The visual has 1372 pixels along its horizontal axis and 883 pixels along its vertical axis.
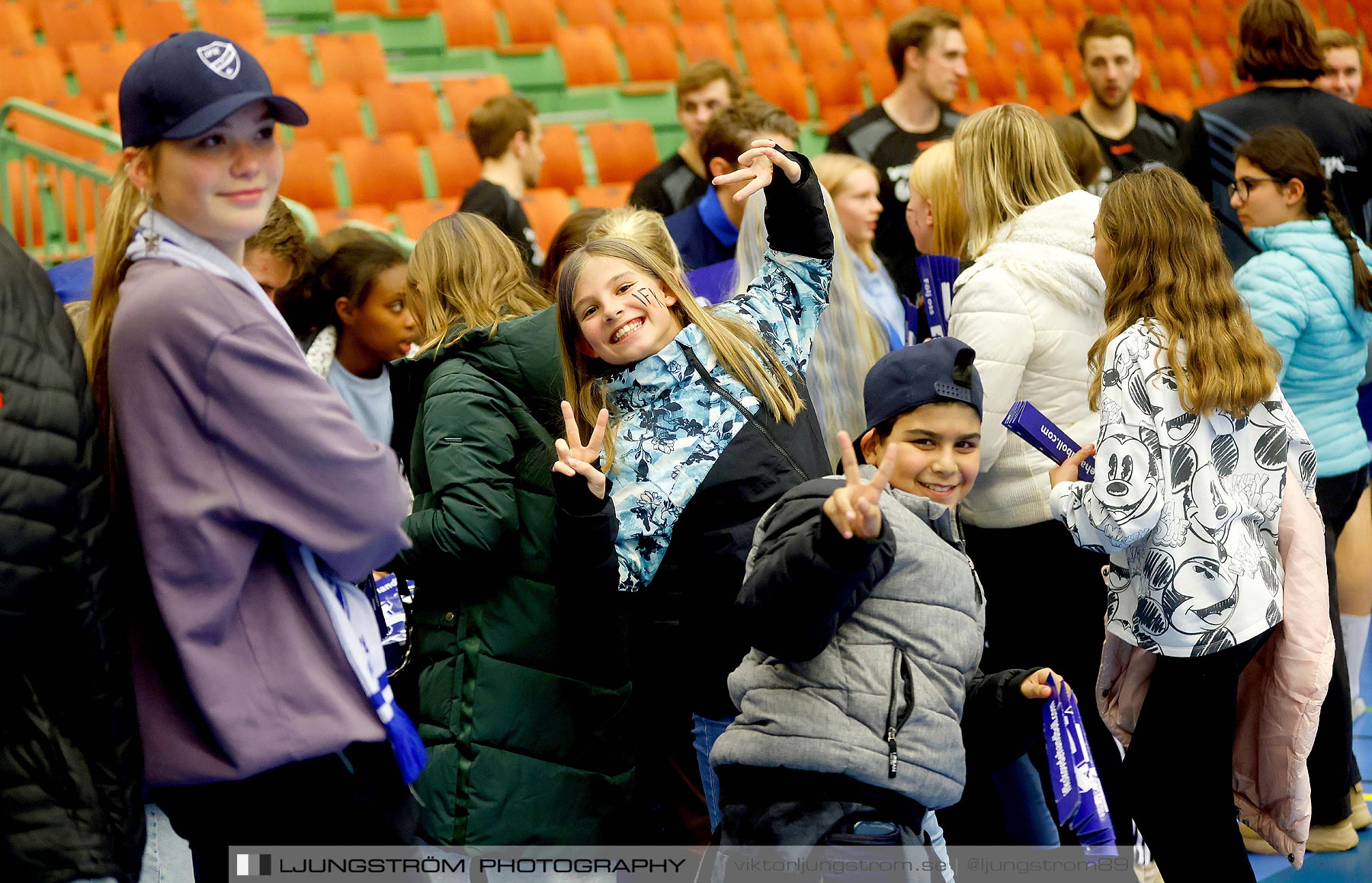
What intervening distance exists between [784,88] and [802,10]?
87 cm

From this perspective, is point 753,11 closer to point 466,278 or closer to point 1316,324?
point 1316,324

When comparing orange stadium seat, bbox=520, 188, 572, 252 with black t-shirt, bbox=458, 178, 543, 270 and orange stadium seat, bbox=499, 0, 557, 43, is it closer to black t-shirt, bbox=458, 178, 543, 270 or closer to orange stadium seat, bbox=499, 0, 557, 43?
orange stadium seat, bbox=499, 0, 557, 43

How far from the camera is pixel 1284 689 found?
253 centimetres

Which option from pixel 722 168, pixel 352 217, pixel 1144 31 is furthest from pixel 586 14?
pixel 722 168

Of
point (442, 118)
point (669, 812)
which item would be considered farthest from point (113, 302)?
point (442, 118)

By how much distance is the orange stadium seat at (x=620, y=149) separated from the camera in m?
7.50

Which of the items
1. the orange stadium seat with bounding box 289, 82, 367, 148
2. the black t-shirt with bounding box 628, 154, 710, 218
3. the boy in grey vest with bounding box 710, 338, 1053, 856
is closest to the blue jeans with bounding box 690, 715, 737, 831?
the boy in grey vest with bounding box 710, 338, 1053, 856

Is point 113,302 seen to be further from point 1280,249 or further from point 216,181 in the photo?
point 1280,249

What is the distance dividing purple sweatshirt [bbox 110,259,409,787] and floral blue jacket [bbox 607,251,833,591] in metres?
0.69

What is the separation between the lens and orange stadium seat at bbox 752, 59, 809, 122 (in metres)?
8.24

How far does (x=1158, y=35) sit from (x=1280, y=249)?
799 cm

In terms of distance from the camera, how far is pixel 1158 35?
33.4 feet

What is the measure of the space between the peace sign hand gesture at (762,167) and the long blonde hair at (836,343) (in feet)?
1.52

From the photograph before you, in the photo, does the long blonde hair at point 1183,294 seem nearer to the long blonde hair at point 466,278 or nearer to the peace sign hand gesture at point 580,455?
the peace sign hand gesture at point 580,455
